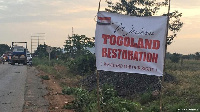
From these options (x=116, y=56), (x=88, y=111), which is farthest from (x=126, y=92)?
(x=116, y=56)

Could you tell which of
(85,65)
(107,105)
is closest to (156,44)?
(107,105)

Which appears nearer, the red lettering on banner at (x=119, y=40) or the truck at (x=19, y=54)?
the red lettering on banner at (x=119, y=40)

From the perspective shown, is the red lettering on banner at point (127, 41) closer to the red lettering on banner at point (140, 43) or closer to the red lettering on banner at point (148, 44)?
the red lettering on banner at point (140, 43)

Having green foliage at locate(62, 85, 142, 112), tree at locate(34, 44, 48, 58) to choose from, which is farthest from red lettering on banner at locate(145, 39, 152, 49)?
tree at locate(34, 44, 48, 58)

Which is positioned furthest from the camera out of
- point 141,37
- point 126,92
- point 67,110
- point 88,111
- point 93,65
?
point 93,65

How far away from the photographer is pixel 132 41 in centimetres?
741

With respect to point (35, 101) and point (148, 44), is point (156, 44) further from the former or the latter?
point (35, 101)

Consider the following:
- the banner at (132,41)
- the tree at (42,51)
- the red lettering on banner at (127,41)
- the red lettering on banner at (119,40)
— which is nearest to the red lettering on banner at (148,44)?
the banner at (132,41)

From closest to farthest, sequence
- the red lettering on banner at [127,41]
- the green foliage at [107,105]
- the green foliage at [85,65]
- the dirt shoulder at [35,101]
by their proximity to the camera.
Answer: the red lettering on banner at [127,41] → the green foliage at [107,105] → the dirt shoulder at [35,101] → the green foliage at [85,65]

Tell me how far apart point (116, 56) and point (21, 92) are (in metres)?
9.08

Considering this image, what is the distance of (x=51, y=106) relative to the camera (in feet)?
38.7

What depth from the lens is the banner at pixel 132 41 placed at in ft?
23.9

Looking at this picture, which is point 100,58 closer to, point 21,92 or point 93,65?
point 21,92

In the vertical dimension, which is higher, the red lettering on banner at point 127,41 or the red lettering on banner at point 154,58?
the red lettering on banner at point 127,41
